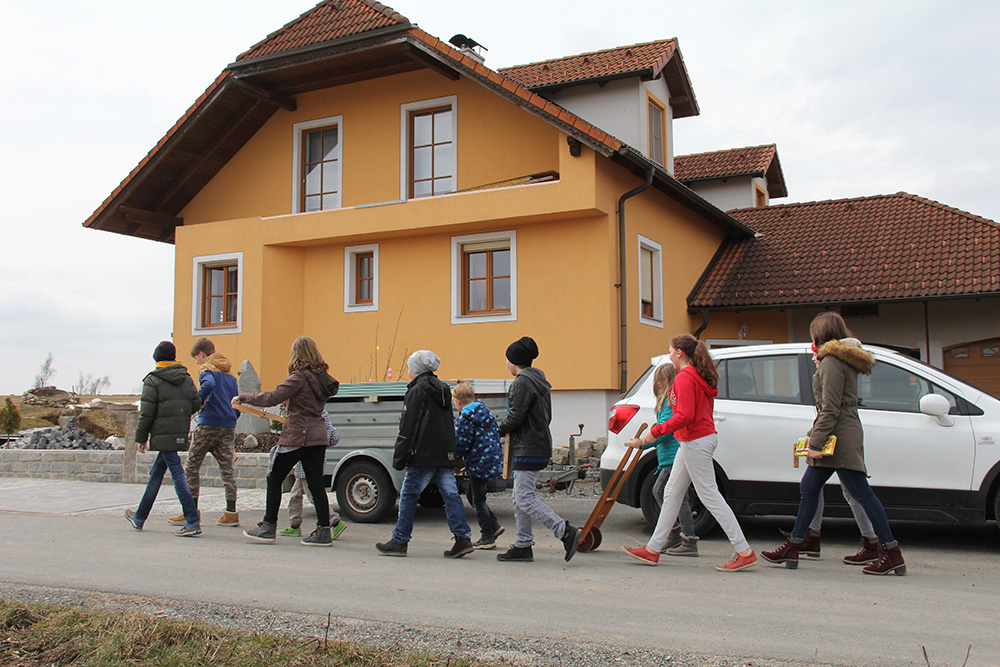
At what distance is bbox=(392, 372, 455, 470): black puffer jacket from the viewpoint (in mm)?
7219

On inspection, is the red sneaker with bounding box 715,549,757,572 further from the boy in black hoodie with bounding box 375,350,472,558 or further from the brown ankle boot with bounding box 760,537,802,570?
the boy in black hoodie with bounding box 375,350,472,558

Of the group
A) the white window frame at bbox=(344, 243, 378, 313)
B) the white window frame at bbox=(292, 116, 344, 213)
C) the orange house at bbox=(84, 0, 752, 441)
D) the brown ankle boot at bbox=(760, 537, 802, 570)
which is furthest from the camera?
the white window frame at bbox=(292, 116, 344, 213)

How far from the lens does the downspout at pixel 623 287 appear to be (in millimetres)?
14992

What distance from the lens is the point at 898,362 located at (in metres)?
7.72

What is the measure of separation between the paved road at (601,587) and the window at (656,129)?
11216mm

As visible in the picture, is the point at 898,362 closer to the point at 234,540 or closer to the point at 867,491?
the point at 867,491

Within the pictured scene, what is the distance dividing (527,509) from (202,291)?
1343 centimetres

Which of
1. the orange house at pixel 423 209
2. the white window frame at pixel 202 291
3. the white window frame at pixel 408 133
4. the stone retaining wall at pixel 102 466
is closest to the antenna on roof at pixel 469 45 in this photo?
the orange house at pixel 423 209

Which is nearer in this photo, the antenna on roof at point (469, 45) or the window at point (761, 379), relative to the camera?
the window at point (761, 379)

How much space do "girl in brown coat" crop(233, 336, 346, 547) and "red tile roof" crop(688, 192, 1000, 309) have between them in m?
12.0

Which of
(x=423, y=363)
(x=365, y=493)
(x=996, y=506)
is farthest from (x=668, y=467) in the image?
(x=365, y=493)

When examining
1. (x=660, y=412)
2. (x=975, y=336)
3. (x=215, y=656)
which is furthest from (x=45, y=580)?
(x=975, y=336)

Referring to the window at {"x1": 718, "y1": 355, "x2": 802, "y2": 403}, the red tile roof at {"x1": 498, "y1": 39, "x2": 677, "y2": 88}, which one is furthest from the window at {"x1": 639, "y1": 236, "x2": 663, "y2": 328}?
the window at {"x1": 718, "y1": 355, "x2": 802, "y2": 403}

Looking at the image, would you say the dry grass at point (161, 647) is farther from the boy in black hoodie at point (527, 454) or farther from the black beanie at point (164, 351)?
the black beanie at point (164, 351)
